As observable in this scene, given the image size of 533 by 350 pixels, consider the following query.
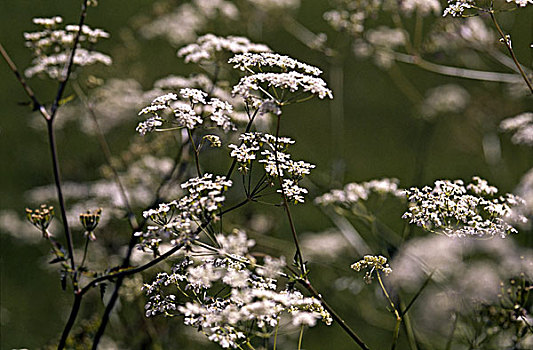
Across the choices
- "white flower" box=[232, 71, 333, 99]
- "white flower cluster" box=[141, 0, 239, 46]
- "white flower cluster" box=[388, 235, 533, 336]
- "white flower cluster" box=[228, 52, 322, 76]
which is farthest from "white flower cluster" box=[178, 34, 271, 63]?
"white flower cluster" box=[388, 235, 533, 336]

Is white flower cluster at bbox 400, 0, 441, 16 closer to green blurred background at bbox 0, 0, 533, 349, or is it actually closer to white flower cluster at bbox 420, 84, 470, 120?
green blurred background at bbox 0, 0, 533, 349

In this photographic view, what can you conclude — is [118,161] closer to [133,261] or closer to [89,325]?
[133,261]

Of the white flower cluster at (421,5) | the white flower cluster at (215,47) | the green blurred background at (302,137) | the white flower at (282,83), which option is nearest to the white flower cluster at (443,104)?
the green blurred background at (302,137)

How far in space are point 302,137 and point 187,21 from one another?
517cm

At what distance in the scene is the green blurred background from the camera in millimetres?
5094

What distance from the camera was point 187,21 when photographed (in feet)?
14.7

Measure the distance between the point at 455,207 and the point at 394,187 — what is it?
81 cm

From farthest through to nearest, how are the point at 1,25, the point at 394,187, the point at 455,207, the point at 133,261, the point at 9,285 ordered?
the point at 1,25, the point at 9,285, the point at 133,261, the point at 394,187, the point at 455,207

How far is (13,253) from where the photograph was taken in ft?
21.3

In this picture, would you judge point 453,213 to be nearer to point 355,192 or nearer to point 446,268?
point 355,192

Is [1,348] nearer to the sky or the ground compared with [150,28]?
nearer to the ground

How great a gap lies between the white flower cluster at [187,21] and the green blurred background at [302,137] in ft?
0.62

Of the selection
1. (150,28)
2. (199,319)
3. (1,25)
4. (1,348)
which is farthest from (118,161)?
(1,25)

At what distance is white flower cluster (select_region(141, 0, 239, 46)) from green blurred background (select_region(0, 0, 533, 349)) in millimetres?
189
